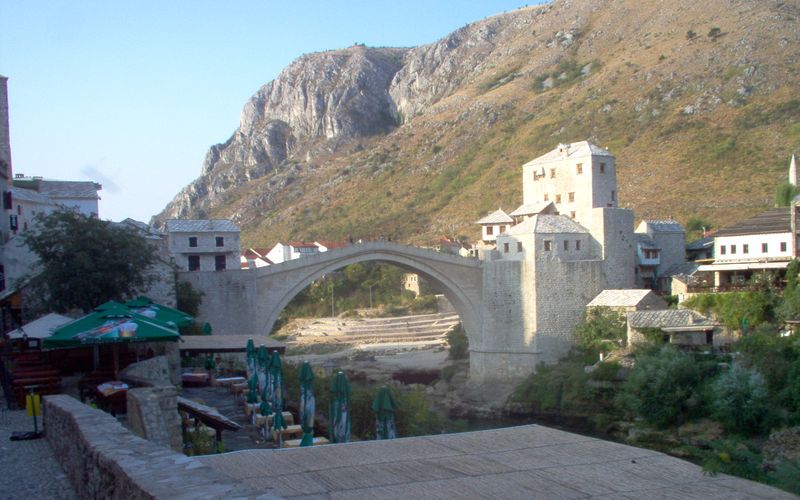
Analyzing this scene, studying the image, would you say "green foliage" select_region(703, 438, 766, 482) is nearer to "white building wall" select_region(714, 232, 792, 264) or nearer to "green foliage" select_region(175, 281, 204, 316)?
"green foliage" select_region(175, 281, 204, 316)

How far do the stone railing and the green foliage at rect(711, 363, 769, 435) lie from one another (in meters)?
17.9

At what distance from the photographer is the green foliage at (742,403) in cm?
2048

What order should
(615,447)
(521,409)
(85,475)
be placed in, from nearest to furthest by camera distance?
(85,475) → (615,447) → (521,409)

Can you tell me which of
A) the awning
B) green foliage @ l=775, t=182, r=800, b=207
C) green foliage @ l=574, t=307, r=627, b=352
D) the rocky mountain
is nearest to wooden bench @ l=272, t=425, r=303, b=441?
green foliage @ l=574, t=307, r=627, b=352

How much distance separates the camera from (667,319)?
1051 inches

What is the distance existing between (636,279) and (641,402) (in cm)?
1023

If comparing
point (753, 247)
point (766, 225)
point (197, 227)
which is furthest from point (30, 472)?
point (766, 225)

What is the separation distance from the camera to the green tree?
55.7 ft

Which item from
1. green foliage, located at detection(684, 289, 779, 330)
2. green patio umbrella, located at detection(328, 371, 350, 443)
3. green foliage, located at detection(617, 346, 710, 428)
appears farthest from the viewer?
green foliage, located at detection(684, 289, 779, 330)

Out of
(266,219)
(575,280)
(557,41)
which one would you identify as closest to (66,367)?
(575,280)

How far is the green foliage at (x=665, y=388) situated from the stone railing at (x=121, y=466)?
1831cm

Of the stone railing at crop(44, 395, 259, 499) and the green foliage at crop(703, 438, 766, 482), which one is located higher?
the stone railing at crop(44, 395, 259, 499)

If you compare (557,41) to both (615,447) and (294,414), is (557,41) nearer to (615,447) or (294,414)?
(294,414)

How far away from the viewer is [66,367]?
1446 cm
